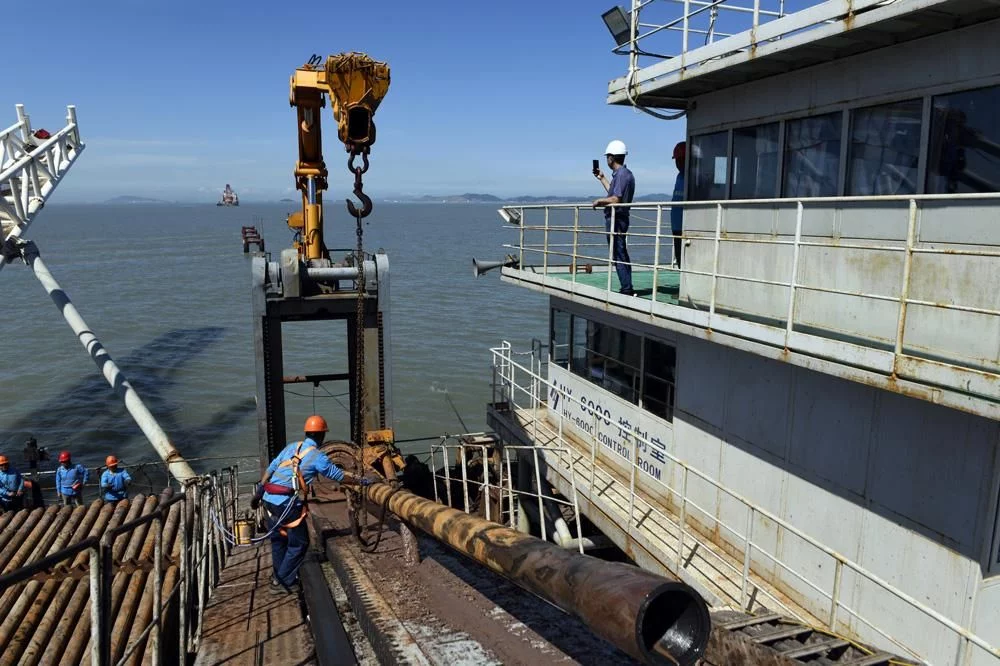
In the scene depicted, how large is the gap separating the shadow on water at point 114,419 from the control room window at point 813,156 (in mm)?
19036

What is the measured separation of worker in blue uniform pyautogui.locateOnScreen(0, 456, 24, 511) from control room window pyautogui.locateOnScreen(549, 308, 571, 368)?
9525 millimetres

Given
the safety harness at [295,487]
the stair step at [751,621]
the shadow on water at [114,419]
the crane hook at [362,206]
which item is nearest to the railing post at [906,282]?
the stair step at [751,621]

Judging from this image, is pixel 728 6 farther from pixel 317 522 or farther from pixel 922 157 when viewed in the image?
pixel 317 522

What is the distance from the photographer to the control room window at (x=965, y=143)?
5.95 m

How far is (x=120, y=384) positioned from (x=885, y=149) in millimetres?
14858

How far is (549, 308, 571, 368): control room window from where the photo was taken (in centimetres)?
1257

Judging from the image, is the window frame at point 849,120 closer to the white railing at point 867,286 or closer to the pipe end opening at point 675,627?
the white railing at point 867,286

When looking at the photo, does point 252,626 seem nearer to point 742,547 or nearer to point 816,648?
point 816,648

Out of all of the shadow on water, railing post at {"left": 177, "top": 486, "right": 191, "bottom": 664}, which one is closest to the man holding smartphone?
railing post at {"left": 177, "top": 486, "right": 191, "bottom": 664}

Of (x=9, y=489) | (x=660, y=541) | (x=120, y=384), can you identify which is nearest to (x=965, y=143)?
(x=660, y=541)

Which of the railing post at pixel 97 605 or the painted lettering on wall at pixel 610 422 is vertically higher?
the railing post at pixel 97 605

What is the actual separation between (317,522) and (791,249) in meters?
6.21

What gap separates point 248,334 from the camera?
122 feet

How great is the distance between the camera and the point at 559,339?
1278 centimetres
